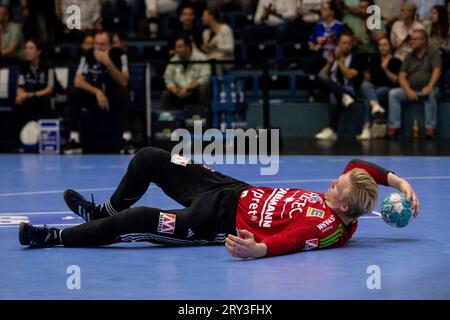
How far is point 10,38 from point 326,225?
39.7 ft

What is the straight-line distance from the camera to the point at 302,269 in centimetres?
627

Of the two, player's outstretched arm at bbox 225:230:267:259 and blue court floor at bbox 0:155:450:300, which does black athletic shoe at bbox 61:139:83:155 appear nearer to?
blue court floor at bbox 0:155:450:300

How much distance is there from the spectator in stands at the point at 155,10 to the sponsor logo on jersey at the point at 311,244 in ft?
40.5

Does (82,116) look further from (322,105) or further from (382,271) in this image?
(382,271)

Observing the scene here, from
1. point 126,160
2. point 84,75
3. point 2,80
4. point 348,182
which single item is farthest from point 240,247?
point 2,80

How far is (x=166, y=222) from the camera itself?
676 centimetres

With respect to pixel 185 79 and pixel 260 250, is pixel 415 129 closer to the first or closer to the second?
pixel 185 79

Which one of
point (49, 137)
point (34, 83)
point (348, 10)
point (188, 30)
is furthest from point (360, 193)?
point (348, 10)

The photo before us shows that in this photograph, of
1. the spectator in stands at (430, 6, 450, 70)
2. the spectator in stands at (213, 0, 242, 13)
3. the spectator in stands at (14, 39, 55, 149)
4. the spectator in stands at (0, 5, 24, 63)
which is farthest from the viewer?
the spectator in stands at (213, 0, 242, 13)

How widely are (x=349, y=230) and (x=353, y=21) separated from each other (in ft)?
34.3

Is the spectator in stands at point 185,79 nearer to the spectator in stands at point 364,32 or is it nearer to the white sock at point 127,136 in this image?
the white sock at point 127,136

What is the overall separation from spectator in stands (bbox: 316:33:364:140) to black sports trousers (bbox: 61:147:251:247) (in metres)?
9.10

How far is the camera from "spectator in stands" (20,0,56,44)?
18.4m

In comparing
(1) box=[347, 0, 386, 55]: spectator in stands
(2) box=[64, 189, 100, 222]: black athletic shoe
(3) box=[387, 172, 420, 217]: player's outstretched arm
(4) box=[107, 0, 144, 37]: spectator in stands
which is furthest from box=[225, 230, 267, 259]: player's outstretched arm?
(4) box=[107, 0, 144, 37]: spectator in stands
